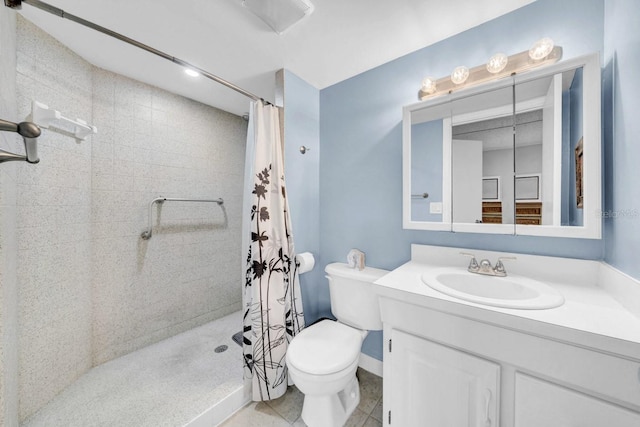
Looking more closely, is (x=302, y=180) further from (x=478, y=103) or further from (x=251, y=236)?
(x=478, y=103)

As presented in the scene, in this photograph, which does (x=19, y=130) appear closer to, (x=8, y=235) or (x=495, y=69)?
(x=8, y=235)

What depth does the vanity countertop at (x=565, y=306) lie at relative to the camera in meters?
0.65

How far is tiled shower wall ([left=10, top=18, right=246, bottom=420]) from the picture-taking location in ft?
4.10

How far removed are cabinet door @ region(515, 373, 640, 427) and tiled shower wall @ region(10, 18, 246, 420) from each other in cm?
228

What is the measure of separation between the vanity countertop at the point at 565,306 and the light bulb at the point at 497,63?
0.96m

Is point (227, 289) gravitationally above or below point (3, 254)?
below

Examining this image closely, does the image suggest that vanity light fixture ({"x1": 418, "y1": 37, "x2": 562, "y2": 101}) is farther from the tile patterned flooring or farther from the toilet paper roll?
the tile patterned flooring

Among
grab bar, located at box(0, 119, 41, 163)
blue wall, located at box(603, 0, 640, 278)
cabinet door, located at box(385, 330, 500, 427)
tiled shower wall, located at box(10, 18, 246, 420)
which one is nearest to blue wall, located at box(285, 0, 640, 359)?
blue wall, located at box(603, 0, 640, 278)

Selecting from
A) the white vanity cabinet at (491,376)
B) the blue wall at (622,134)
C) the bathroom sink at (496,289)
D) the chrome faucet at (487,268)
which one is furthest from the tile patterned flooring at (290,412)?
the blue wall at (622,134)

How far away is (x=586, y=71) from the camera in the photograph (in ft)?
3.18

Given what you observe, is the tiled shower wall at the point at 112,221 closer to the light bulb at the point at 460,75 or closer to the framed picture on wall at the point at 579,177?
the light bulb at the point at 460,75

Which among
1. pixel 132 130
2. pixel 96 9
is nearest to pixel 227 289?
pixel 132 130

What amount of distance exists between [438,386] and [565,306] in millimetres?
556

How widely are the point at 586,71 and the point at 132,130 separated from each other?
9.09 ft
